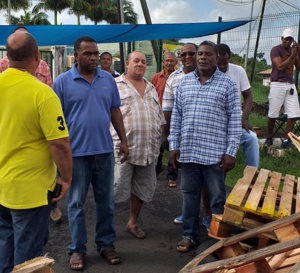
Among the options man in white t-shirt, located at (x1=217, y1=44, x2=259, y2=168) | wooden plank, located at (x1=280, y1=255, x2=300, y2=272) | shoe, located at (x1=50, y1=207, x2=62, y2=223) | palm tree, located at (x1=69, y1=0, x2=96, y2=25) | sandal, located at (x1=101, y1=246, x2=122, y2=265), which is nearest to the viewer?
wooden plank, located at (x1=280, y1=255, x2=300, y2=272)

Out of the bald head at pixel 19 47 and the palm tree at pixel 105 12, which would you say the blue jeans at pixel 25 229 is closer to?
the bald head at pixel 19 47

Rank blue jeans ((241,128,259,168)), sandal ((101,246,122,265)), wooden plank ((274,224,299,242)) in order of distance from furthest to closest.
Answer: blue jeans ((241,128,259,168)), sandal ((101,246,122,265)), wooden plank ((274,224,299,242))

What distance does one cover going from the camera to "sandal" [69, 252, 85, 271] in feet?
11.5

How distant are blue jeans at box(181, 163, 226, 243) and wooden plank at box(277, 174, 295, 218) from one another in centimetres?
53

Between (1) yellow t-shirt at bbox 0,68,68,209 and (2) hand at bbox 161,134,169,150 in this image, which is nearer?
(1) yellow t-shirt at bbox 0,68,68,209

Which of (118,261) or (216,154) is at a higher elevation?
(216,154)

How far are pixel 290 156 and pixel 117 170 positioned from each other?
406 centimetres

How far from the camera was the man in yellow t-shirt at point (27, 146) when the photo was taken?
238 centimetres

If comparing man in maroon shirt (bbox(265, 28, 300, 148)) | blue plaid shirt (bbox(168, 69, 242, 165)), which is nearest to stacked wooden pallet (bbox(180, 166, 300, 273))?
blue plaid shirt (bbox(168, 69, 242, 165))

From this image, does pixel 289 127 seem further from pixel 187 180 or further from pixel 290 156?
pixel 187 180

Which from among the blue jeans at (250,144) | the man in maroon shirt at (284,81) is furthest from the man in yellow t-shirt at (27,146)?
the man in maroon shirt at (284,81)

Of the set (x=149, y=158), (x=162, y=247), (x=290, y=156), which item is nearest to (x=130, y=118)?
(x=149, y=158)

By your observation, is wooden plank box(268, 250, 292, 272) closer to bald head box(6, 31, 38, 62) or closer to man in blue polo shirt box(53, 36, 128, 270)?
man in blue polo shirt box(53, 36, 128, 270)

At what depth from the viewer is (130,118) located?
392cm
